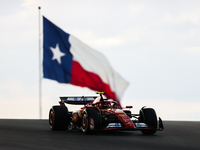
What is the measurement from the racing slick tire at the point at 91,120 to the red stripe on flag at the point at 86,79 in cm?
277

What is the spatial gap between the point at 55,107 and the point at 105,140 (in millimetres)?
5188

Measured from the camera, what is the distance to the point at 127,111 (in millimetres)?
18109

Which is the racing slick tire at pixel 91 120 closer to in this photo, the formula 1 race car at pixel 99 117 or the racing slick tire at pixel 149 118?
the formula 1 race car at pixel 99 117

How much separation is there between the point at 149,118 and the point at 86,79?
491 centimetres

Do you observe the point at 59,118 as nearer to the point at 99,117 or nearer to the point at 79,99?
the point at 79,99

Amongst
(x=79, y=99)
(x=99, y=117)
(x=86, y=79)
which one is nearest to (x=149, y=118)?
(x=99, y=117)

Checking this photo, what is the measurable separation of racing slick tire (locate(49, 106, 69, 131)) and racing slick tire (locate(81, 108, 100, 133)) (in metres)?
2.40

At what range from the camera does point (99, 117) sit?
53.7ft

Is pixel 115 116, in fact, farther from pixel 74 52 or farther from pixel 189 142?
pixel 74 52

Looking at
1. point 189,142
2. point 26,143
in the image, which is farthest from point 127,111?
point 26,143

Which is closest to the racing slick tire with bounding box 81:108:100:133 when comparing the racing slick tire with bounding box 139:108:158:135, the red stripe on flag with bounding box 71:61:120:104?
the racing slick tire with bounding box 139:108:158:135

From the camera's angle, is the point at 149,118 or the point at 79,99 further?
the point at 79,99

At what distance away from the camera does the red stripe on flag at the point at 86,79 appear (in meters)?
20.1

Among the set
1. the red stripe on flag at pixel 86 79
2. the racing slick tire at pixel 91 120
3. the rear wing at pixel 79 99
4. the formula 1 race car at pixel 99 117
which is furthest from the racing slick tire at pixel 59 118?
the racing slick tire at pixel 91 120
